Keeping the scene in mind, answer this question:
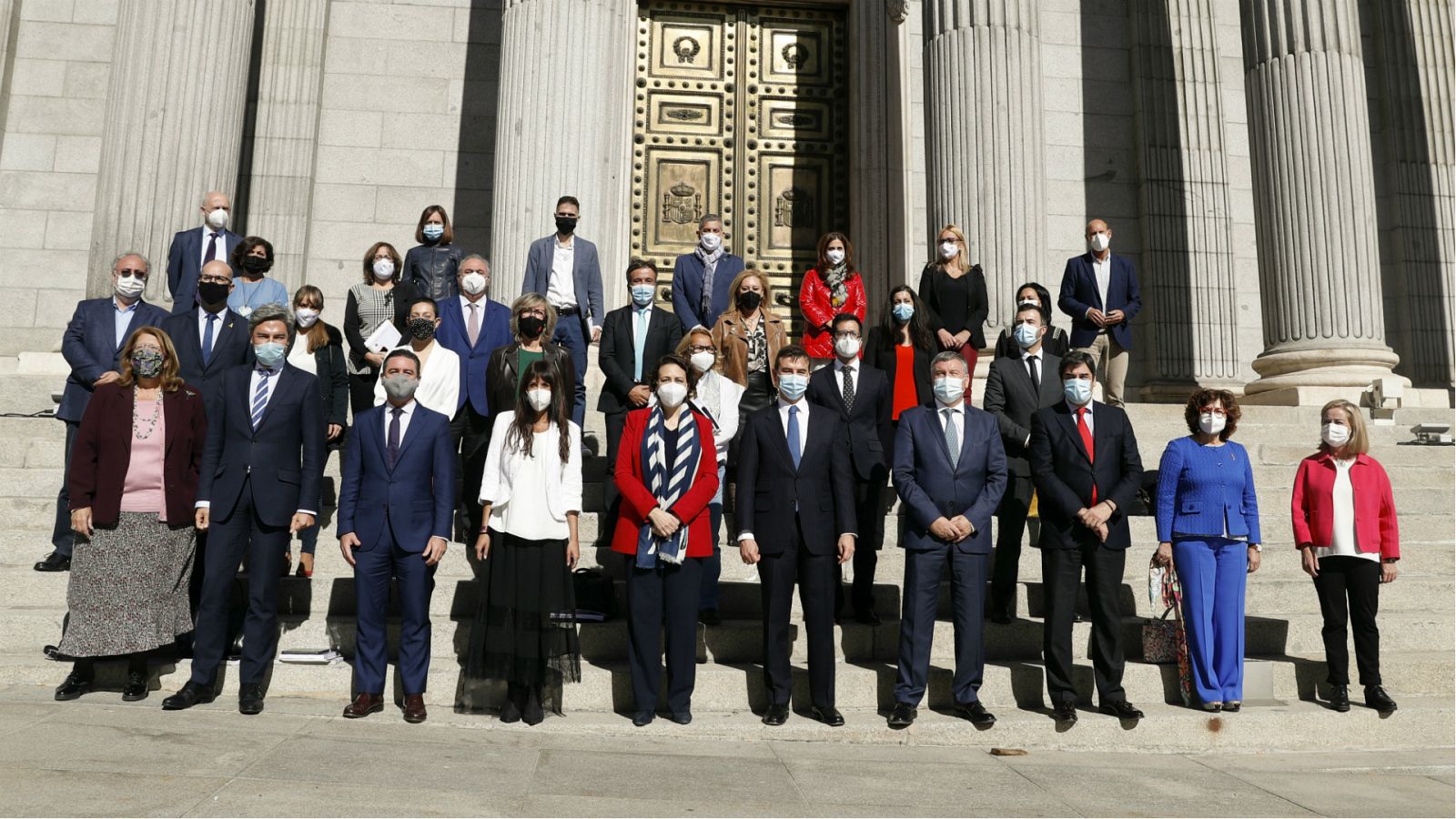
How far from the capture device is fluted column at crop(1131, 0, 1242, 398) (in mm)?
15242

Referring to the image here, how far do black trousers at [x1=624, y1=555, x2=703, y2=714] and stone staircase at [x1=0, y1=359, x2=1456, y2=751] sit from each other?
0.96 feet

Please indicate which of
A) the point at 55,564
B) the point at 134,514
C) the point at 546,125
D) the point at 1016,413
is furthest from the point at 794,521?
the point at 546,125

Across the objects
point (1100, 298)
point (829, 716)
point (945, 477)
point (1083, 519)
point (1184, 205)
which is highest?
point (1184, 205)

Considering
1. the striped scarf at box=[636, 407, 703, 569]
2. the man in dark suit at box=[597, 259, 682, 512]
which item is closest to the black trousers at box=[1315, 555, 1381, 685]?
the striped scarf at box=[636, 407, 703, 569]

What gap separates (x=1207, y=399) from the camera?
24.5 feet

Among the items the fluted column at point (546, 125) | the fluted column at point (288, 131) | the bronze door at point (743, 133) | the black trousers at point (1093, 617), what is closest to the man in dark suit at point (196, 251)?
the fluted column at point (546, 125)

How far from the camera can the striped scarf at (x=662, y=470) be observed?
6863mm

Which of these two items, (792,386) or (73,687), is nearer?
(73,687)

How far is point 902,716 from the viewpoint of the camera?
6641 mm

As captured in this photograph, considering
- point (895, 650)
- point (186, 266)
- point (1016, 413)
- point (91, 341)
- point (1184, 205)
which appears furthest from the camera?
point (1184, 205)

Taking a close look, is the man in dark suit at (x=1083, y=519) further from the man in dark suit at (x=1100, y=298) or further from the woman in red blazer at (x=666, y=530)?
the man in dark suit at (x=1100, y=298)

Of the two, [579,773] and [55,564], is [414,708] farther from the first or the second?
[55,564]

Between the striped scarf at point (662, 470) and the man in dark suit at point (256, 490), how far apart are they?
217 cm

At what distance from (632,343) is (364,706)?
3.56 meters
